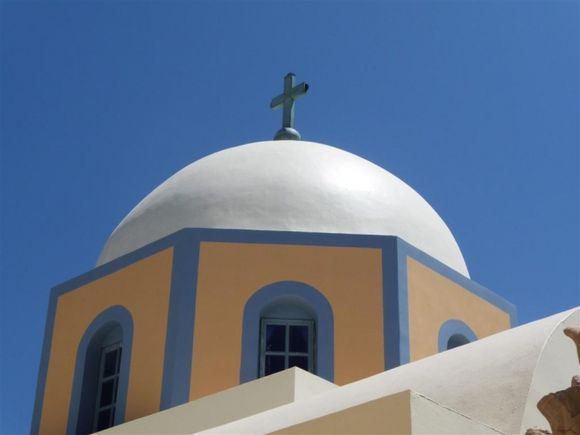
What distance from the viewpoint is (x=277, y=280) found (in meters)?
8.91

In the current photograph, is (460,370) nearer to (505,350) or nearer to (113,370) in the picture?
(505,350)

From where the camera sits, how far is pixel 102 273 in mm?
9711

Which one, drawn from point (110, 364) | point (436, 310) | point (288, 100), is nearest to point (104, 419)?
point (110, 364)

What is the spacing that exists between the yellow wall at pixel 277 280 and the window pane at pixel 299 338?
1.06ft

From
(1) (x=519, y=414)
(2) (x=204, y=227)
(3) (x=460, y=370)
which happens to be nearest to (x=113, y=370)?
(2) (x=204, y=227)

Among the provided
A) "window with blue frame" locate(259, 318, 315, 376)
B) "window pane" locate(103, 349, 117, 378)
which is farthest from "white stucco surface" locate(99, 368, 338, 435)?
"window pane" locate(103, 349, 117, 378)

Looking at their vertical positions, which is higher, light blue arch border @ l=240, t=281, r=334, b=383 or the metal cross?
the metal cross

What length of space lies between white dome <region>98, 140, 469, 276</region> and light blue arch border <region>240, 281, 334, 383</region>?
2.30ft

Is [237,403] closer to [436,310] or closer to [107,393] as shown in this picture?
[107,393]

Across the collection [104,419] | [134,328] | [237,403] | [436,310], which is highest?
[436,310]

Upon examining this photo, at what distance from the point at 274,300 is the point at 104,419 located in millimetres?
2055

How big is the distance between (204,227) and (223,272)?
0.66m

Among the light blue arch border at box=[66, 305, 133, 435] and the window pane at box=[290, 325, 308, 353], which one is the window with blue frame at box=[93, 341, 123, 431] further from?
the window pane at box=[290, 325, 308, 353]

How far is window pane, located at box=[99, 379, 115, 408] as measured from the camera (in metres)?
9.30
